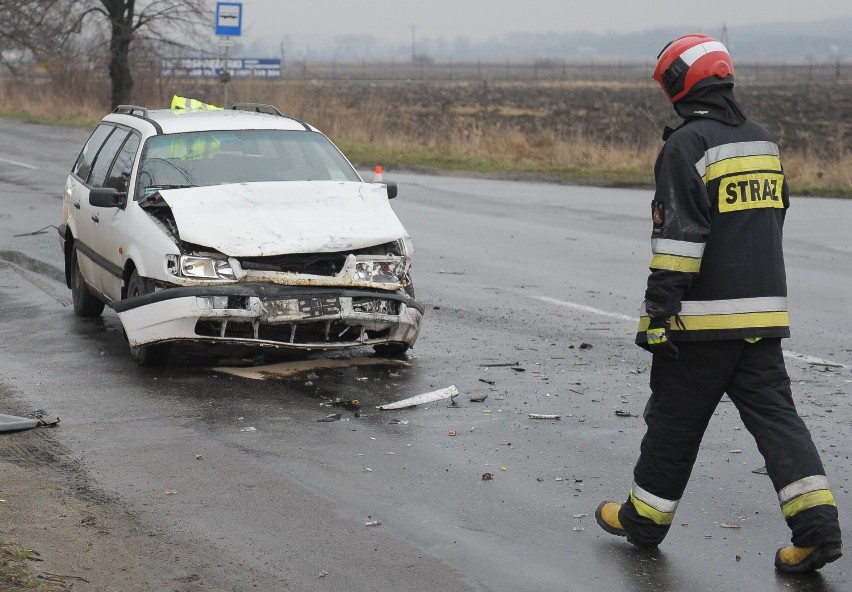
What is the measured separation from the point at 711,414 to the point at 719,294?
0.46 meters

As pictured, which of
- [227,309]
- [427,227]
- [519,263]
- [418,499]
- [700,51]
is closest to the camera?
[700,51]

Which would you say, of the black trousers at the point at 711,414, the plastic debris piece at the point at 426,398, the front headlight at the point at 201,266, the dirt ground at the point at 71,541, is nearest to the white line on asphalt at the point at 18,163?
the front headlight at the point at 201,266

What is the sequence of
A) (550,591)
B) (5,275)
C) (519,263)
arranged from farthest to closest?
1. (519,263)
2. (5,275)
3. (550,591)

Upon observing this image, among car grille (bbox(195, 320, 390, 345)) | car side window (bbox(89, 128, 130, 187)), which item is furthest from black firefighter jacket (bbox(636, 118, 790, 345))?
car side window (bbox(89, 128, 130, 187))

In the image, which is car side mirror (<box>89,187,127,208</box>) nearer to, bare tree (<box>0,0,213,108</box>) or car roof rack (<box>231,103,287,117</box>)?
car roof rack (<box>231,103,287,117</box>)

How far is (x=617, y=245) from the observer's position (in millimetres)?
14469

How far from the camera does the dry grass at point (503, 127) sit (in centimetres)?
2486

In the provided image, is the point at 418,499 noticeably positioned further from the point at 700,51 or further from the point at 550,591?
the point at 700,51

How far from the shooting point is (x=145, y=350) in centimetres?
834

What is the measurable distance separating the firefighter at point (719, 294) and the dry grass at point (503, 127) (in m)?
16.9

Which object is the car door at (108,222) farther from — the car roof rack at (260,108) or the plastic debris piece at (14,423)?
the plastic debris piece at (14,423)

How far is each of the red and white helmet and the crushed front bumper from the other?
11.3 ft

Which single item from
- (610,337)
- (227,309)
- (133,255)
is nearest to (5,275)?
(133,255)

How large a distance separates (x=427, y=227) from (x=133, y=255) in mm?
7848
